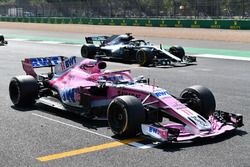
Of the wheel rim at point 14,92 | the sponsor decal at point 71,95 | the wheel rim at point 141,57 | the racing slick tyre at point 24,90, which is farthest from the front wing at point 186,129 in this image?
the wheel rim at point 141,57

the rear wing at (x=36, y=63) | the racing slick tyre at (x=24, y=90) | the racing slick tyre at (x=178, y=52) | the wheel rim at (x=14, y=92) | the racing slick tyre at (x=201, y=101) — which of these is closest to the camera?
the racing slick tyre at (x=201, y=101)

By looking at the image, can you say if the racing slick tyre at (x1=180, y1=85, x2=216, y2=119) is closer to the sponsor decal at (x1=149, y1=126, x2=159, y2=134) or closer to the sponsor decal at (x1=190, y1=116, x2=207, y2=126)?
the sponsor decal at (x1=190, y1=116, x2=207, y2=126)

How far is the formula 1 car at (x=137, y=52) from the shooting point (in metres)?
18.7

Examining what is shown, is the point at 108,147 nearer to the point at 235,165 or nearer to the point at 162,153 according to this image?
the point at 162,153

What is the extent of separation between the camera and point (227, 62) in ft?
66.9

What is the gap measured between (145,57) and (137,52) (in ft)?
2.46

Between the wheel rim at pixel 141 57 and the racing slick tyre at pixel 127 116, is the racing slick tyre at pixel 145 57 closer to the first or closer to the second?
the wheel rim at pixel 141 57

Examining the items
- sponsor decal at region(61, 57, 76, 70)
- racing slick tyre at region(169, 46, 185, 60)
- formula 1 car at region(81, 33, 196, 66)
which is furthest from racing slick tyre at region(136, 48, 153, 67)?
sponsor decal at region(61, 57, 76, 70)

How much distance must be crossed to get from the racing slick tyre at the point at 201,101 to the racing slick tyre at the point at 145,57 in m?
10.5

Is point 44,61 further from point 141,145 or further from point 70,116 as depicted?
point 141,145

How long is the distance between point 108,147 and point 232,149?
1.83 m

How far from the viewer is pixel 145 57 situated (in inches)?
733

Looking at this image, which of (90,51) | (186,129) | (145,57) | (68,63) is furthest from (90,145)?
(90,51)

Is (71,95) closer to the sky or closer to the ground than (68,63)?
closer to the ground
